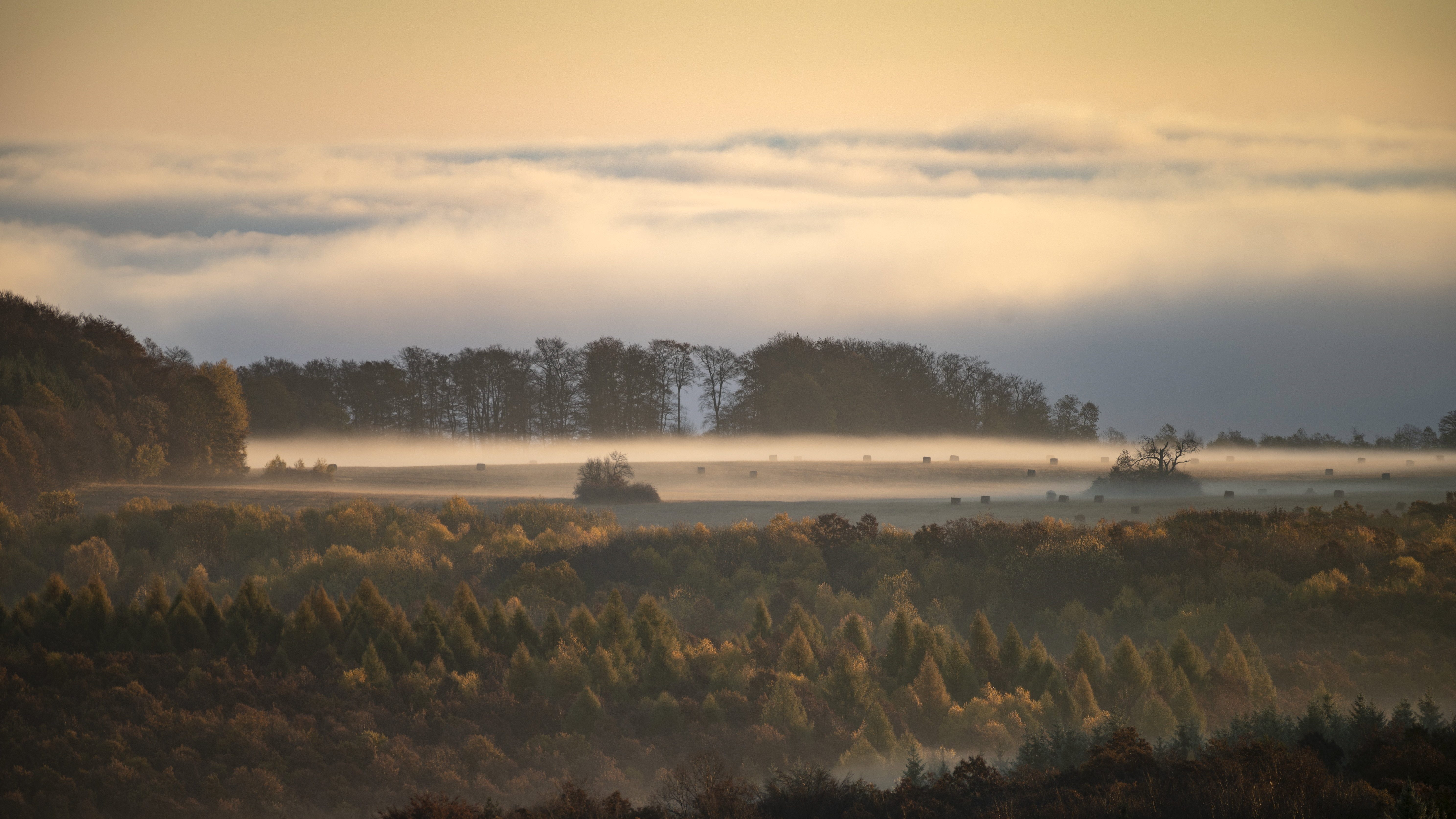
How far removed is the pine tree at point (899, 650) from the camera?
63.3ft

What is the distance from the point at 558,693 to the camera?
1839cm

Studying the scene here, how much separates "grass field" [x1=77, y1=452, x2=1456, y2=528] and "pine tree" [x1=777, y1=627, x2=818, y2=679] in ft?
54.6

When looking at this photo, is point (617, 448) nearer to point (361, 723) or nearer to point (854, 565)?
point (854, 565)

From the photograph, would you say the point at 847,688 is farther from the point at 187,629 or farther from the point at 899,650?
the point at 187,629

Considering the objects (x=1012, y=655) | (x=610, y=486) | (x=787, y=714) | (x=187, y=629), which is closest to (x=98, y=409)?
(x=610, y=486)

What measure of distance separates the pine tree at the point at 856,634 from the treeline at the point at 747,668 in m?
0.05

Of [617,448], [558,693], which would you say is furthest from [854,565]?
[617,448]

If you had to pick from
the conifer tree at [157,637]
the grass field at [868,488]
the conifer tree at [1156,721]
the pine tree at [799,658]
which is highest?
the grass field at [868,488]

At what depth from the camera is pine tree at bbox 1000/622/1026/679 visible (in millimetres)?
19438

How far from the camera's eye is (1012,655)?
770 inches

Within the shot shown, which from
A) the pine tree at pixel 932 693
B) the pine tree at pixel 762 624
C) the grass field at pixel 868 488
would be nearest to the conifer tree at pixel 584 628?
the pine tree at pixel 762 624

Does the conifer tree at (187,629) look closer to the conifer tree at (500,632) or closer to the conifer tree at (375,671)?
the conifer tree at (375,671)

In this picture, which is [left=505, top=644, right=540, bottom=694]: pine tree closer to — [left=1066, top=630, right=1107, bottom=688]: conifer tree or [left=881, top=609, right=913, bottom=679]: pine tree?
[left=881, top=609, right=913, bottom=679]: pine tree

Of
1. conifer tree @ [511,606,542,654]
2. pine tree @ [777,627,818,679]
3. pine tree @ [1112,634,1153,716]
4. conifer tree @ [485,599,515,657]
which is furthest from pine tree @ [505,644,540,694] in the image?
pine tree @ [1112,634,1153,716]
